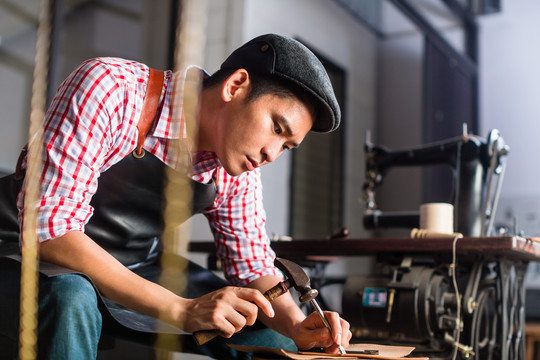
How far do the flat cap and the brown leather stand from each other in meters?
0.20

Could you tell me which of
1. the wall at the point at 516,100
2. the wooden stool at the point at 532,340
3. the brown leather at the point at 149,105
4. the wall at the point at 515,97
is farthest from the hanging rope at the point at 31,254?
the wall at the point at 515,97

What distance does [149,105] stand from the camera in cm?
142

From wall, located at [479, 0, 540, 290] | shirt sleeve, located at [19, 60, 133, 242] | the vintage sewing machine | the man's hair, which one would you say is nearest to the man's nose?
the man's hair

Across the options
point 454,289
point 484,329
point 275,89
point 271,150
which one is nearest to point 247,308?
point 271,150

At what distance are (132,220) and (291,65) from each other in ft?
1.75

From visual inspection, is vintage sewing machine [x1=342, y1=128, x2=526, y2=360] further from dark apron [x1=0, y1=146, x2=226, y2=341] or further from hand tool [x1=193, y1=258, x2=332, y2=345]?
hand tool [x1=193, y1=258, x2=332, y2=345]

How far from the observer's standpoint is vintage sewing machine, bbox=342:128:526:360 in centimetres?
190

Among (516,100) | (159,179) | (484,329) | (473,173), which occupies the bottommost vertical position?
(484,329)

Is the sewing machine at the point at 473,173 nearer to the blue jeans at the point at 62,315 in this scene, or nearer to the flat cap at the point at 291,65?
the flat cap at the point at 291,65

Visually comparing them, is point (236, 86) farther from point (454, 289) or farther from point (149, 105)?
point (454, 289)

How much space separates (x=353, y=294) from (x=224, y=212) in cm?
59

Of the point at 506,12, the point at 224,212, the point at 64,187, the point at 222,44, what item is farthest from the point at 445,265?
the point at 506,12

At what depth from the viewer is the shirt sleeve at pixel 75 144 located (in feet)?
3.88

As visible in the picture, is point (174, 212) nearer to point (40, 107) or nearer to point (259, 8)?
point (40, 107)
